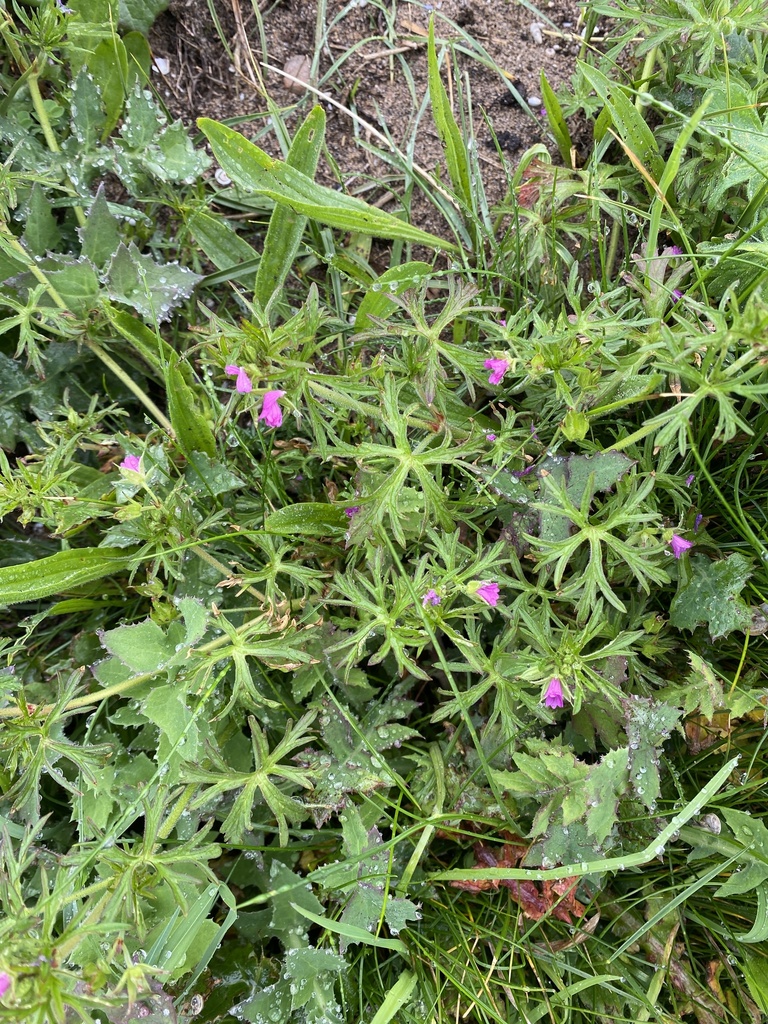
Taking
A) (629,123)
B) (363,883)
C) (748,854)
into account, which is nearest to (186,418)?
(363,883)

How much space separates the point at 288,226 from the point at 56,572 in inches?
43.4

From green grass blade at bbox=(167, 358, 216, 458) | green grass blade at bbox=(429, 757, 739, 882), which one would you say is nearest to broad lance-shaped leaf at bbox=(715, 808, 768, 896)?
green grass blade at bbox=(429, 757, 739, 882)

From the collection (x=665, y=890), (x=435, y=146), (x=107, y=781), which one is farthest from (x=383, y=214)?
(x=665, y=890)

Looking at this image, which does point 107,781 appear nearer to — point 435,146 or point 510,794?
point 510,794

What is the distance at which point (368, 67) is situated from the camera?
238 centimetres

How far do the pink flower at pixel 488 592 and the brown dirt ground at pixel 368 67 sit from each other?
1.29 metres

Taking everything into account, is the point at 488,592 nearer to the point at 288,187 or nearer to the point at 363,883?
the point at 363,883

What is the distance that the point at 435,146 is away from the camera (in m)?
2.36

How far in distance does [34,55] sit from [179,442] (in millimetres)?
1269

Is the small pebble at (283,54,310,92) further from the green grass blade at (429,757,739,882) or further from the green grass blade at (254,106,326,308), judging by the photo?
the green grass blade at (429,757,739,882)

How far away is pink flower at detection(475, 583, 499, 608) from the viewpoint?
5.31 ft

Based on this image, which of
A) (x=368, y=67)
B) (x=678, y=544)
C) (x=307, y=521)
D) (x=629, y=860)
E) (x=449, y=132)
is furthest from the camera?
(x=368, y=67)

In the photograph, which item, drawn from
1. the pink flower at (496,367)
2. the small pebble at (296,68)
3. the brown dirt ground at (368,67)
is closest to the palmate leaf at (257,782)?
the pink flower at (496,367)

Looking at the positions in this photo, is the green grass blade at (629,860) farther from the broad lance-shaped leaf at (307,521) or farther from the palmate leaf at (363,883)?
the broad lance-shaped leaf at (307,521)
